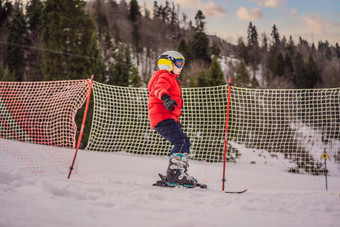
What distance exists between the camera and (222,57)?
52375 millimetres

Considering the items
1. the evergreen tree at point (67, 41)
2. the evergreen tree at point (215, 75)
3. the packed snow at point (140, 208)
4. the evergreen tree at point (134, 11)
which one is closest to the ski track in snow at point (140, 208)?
the packed snow at point (140, 208)

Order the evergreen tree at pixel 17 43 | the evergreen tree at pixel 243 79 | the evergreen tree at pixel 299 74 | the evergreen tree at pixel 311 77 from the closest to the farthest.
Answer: the evergreen tree at pixel 17 43 → the evergreen tree at pixel 243 79 → the evergreen tree at pixel 311 77 → the evergreen tree at pixel 299 74

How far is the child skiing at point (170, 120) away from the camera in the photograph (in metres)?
3.15

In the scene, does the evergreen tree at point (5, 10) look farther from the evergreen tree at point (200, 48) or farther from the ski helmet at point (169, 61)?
the ski helmet at point (169, 61)

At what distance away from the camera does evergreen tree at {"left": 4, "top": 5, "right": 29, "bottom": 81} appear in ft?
75.9

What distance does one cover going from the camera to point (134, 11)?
53656mm

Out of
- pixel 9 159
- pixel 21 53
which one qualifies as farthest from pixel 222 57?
pixel 9 159

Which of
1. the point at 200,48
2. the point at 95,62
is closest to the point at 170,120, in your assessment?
the point at 95,62

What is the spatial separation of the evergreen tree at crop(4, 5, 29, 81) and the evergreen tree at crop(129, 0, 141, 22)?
29622mm

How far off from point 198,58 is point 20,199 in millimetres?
33538

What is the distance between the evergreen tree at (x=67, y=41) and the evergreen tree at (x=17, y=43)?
7.77 m

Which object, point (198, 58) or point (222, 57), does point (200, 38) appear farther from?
point (222, 57)

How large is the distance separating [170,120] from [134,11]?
5514 centimetres

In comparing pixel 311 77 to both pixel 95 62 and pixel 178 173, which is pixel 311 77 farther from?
pixel 178 173
